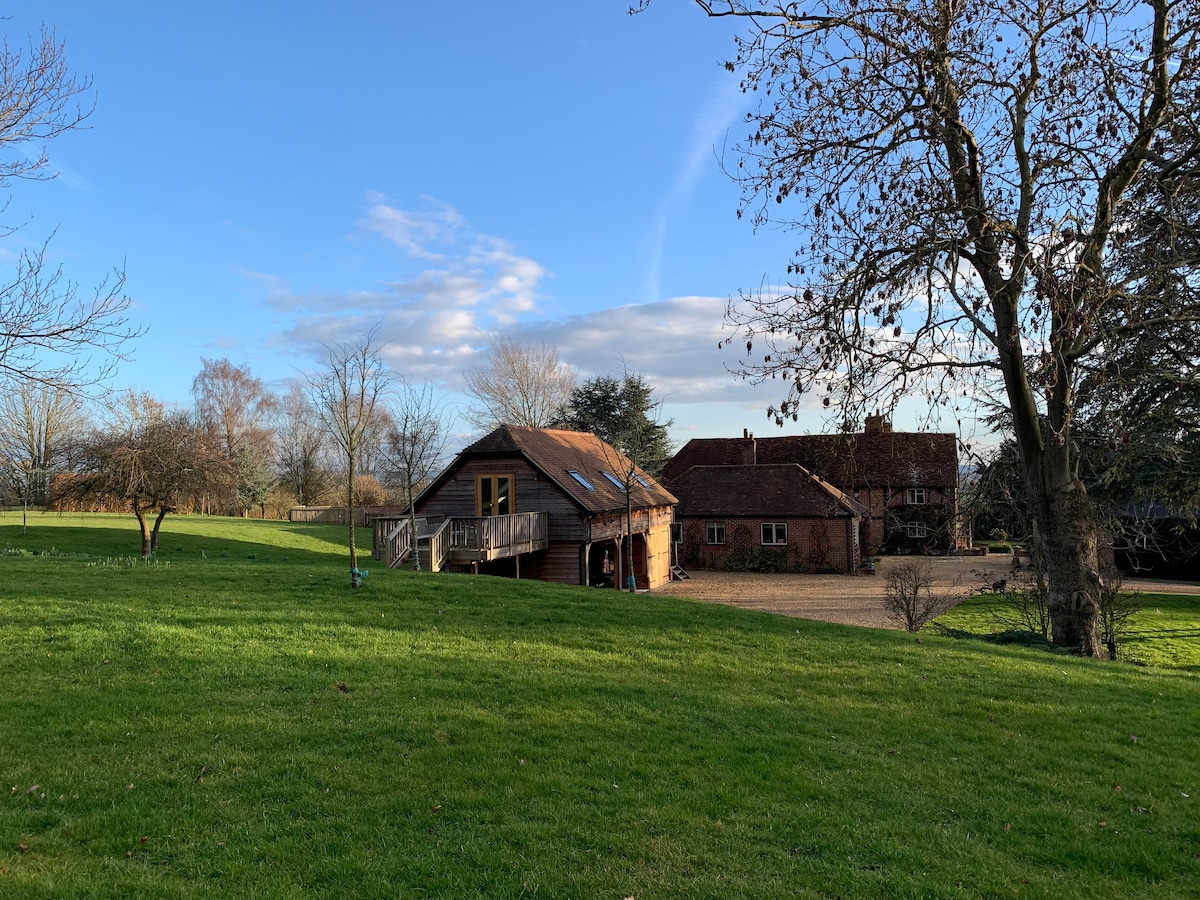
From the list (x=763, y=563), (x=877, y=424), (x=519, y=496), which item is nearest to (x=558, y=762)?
(x=877, y=424)

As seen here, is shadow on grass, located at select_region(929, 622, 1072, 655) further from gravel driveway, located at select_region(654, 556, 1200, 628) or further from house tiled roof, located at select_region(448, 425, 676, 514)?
house tiled roof, located at select_region(448, 425, 676, 514)

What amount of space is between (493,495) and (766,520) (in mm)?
16581

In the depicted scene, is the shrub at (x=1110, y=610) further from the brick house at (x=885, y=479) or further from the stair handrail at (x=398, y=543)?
the brick house at (x=885, y=479)

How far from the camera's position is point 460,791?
5.13 metres

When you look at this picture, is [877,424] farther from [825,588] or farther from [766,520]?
[766,520]

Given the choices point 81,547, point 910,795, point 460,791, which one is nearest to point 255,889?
point 460,791

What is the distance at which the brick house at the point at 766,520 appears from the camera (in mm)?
36000

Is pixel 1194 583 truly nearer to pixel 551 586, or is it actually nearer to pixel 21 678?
pixel 551 586

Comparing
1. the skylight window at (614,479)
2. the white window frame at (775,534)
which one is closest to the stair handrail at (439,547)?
the skylight window at (614,479)

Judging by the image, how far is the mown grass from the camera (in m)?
4.18

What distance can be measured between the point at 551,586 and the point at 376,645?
6402 millimetres

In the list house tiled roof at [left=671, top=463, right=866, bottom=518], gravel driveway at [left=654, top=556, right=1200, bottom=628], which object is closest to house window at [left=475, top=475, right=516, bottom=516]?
gravel driveway at [left=654, top=556, right=1200, bottom=628]

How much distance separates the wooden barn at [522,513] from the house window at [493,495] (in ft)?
0.12

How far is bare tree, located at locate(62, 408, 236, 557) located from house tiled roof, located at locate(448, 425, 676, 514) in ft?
29.6
